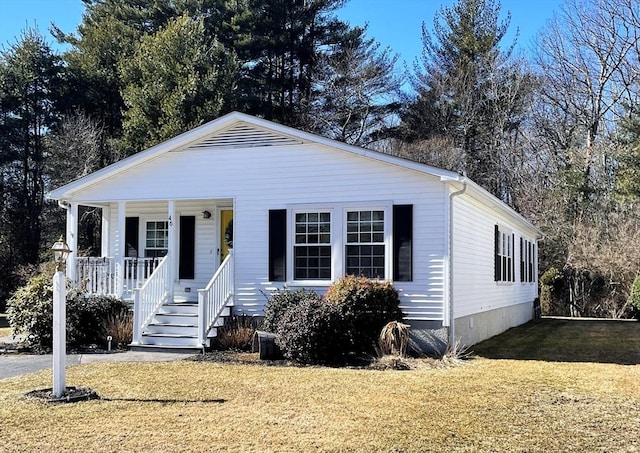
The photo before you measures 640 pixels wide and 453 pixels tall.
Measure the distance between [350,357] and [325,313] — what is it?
103cm

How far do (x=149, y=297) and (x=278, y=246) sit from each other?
9.22 ft

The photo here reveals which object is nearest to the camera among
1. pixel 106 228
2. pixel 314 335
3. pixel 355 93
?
pixel 314 335

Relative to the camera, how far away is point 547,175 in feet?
98.9

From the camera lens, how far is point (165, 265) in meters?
14.0

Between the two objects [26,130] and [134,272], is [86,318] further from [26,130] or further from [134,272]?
[26,130]

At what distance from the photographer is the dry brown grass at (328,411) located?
6.23 m

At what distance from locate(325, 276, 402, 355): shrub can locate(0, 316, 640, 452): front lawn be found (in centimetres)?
112

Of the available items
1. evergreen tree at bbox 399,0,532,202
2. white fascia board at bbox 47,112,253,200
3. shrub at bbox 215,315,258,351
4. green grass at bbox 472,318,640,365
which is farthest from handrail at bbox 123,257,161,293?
evergreen tree at bbox 399,0,532,202

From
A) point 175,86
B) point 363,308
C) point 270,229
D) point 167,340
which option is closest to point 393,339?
point 363,308

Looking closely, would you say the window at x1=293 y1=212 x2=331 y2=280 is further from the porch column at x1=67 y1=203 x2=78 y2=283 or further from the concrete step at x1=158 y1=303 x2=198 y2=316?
the porch column at x1=67 y1=203 x2=78 y2=283

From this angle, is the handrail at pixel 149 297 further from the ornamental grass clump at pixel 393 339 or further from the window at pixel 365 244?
the ornamental grass clump at pixel 393 339

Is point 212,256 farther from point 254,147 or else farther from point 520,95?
point 520,95

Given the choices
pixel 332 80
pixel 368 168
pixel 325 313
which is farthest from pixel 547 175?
pixel 325 313

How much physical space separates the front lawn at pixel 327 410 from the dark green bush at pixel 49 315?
2990 millimetres
